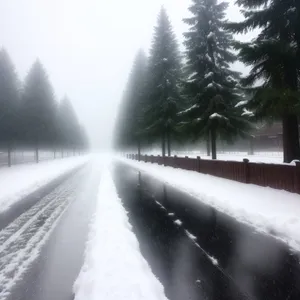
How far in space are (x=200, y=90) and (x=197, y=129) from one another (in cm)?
310

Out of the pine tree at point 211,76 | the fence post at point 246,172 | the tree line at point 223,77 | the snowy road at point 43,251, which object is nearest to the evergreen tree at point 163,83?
the tree line at point 223,77

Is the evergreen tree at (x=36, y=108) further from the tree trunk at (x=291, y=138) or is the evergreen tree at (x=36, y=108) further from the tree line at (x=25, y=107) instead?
the tree trunk at (x=291, y=138)

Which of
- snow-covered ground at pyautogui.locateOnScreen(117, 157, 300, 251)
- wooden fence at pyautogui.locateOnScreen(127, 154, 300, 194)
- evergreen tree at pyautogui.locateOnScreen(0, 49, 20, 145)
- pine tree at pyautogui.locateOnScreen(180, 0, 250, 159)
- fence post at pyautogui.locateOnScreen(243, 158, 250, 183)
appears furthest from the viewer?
evergreen tree at pyautogui.locateOnScreen(0, 49, 20, 145)

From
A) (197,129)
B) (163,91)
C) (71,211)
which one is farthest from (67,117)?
(71,211)

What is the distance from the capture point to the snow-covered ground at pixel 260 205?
5.86m

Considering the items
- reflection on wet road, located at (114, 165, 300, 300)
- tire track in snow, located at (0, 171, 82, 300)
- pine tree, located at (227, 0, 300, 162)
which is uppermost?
pine tree, located at (227, 0, 300, 162)

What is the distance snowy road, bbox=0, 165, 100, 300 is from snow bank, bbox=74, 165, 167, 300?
23cm

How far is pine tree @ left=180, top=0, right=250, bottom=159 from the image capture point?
741 inches

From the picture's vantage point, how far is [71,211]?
8359mm

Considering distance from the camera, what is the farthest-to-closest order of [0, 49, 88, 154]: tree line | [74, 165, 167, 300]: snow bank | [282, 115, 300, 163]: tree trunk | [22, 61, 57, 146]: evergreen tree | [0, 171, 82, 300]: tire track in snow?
1. [22, 61, 57, 146]: evergreen tree
2. [0, 49, 88, 154]: tree line
3. [282, 115, 300, 163]: tree trunk
4. [0, 171, 82, 300]: tire track in snow
5. [74, 165, 167, 300]: snow bank

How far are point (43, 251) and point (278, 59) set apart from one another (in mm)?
12287

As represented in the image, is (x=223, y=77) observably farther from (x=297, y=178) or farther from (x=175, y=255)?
(x=175, y=255)

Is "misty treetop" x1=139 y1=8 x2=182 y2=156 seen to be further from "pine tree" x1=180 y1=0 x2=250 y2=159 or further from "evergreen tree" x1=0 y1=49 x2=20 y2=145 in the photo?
"evergreen tree" x1=0 y1=49 x2=20 y2=145

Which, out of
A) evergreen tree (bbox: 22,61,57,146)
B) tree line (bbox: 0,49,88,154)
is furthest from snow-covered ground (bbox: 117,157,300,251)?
evergreen tree (bbox: 22,61,57,146)
